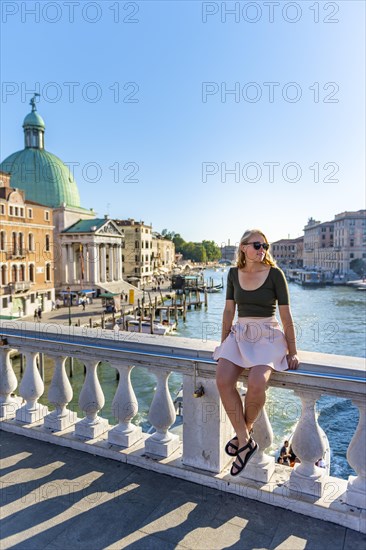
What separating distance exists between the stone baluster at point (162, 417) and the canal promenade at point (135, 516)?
0.58 feet

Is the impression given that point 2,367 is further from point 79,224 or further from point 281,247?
point 281,247

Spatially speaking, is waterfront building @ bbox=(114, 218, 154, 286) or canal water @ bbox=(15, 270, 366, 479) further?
waterfront building @ bbox=(114, 218, 154, 286)

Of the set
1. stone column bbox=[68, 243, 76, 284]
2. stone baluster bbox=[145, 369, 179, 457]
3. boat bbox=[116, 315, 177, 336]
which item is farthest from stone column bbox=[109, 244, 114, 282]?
stone baluster bbox=[145, 369, 179, 457]

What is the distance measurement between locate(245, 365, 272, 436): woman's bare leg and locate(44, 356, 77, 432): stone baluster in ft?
5.79

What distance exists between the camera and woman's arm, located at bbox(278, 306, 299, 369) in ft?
7.88

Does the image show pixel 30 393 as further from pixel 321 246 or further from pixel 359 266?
pixel 321 246

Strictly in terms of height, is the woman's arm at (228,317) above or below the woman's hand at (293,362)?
above

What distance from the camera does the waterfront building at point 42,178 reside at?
49281 mm

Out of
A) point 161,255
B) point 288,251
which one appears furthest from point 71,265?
point 288,251

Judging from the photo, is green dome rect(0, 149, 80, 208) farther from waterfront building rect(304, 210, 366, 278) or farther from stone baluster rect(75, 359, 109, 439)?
waterfront building rect(304, 210, 366, 278)

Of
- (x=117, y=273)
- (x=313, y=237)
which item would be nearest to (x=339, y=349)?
(x=117, y=273)

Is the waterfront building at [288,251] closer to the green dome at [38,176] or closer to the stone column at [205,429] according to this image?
Result: the green dome at [38,176]

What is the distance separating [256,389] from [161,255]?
99478 millimetres

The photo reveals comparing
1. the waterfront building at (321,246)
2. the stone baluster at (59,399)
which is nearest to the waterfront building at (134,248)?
the waterfront building at (321,246)
